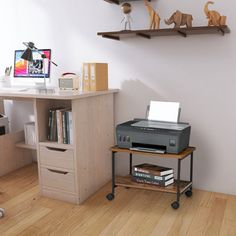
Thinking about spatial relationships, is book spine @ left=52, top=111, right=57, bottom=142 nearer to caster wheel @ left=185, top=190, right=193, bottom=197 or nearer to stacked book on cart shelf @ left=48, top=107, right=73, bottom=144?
stacked book on cart shelf @ left=48, top=107, right=73, bottom=144

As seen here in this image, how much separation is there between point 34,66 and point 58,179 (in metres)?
1.18

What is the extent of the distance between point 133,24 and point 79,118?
37.8 inches

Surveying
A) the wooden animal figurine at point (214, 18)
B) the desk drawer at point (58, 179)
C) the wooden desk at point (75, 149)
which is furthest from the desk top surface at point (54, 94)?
the wooden animal figurine at point (214, 18)

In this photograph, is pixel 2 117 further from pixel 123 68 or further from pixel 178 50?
pixel 178 50

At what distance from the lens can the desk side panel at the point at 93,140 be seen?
7.59 ft

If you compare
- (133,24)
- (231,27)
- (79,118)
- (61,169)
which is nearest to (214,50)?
(231,27)

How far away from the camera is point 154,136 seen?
7.18ft

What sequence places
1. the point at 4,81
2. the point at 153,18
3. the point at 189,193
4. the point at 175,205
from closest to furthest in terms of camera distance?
the point at 175,205 < the point at 153,18 < the point at 189,193 < the point at 4,81

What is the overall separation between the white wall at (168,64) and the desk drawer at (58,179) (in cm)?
67

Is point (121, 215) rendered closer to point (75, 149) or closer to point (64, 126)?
point (75, 149)

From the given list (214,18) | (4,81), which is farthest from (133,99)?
(4,81)

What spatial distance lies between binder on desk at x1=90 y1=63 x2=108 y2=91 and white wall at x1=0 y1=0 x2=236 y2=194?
0.61 ft

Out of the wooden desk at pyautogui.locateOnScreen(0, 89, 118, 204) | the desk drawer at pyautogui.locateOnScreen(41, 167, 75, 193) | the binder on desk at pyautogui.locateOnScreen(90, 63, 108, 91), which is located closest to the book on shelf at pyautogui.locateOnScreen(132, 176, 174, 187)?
the wooden desk at pyautogui.locateOnScreen(0, 89, 118, 204)

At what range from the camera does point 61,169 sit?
7.79ft
